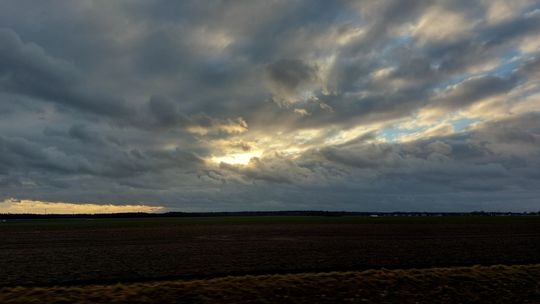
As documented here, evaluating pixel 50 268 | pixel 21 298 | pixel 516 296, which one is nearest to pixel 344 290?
pixel 516 296

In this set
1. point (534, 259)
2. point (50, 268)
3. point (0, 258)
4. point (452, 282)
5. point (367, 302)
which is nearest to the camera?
point (367, 302)

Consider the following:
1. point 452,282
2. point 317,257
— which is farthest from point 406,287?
point 317,257

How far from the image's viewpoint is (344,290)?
64.8ft

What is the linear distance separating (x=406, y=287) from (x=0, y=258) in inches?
1569

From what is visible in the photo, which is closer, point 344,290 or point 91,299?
point 91,299

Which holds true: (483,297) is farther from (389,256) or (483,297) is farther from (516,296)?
(389,256)

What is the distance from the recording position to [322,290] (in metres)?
19.6

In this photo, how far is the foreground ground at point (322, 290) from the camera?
58.3 feet

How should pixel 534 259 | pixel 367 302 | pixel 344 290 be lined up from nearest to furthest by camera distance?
pixel 367 302 → pixel 344 290 → pixel 534 259

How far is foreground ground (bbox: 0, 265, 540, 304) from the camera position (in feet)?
58.3

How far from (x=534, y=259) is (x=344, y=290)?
84.5 feet

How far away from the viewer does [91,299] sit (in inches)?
682

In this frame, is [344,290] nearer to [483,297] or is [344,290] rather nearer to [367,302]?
[367,302]

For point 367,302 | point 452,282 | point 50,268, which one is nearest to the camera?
point 367,302
